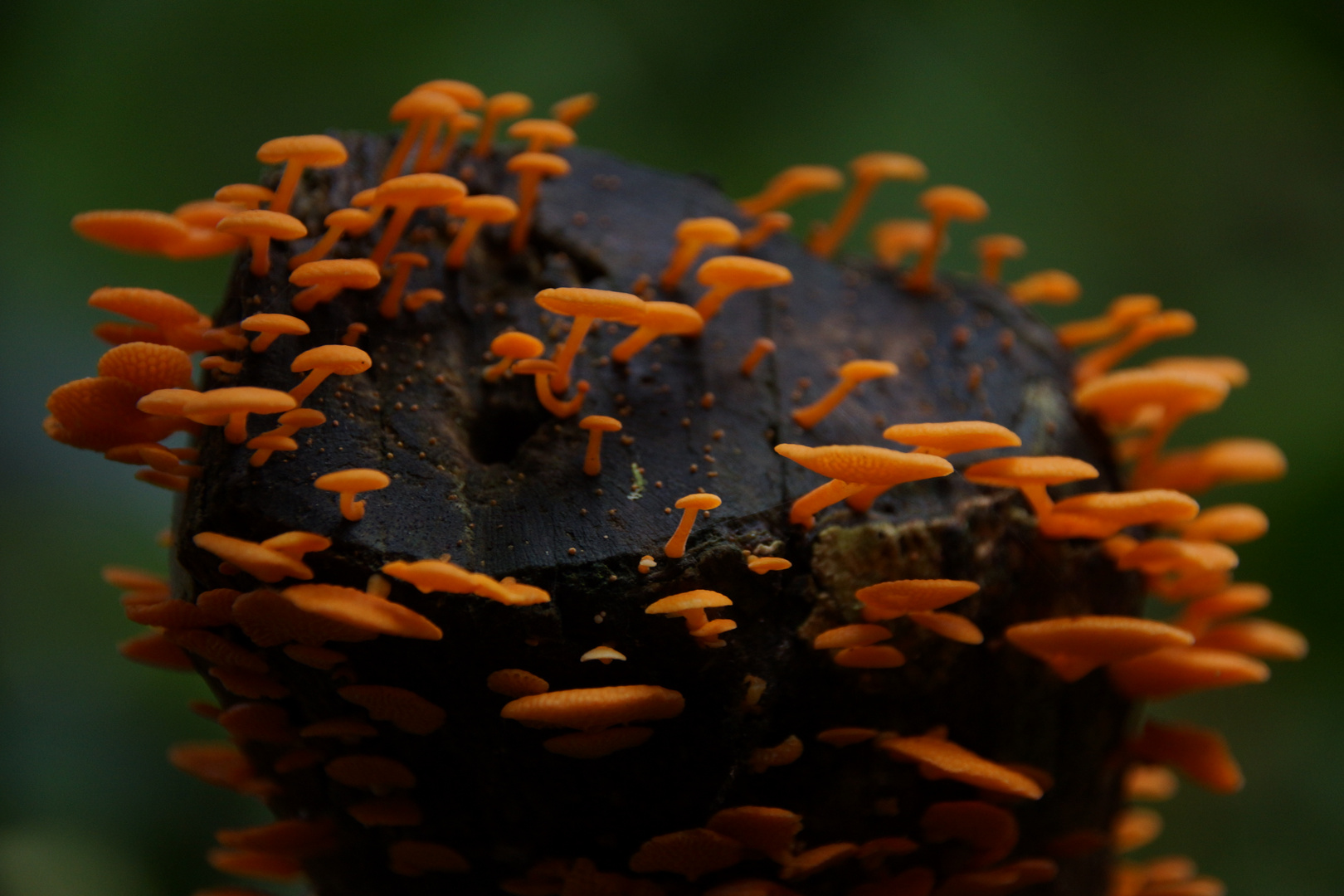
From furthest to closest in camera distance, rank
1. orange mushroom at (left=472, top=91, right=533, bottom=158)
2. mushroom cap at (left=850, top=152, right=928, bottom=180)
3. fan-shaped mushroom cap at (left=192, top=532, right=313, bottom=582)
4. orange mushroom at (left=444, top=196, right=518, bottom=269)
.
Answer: mushroom cap at (left=850, top=152, right=928, bottom=180), orange mushroom at (left=472, top=91, right=533, bottom=158), orange mushroom at (left=444, top=196, right=518, bottom=269), fan-shaped mushroom cap at (left=192, top=532, right=313, bottom=582)

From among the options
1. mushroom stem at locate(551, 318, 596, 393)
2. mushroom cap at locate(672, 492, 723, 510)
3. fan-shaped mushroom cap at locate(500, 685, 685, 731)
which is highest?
mushroom stem at locate(551, 318, 596, 393)

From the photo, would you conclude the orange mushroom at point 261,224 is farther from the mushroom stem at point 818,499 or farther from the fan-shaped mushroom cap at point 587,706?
the mushroom stem at point 818,499

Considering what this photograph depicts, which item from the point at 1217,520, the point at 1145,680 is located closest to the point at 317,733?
the point at 1145,680

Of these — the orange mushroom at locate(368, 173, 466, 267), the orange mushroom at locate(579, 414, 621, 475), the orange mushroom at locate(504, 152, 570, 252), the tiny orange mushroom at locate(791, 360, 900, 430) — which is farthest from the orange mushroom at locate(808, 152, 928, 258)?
the orange mushroom at locate(368, 173, 466, 267)

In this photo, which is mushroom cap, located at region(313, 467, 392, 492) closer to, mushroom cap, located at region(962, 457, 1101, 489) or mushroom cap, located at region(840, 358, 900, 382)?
mushroom cap, located at region(840, 358, 900, 382)

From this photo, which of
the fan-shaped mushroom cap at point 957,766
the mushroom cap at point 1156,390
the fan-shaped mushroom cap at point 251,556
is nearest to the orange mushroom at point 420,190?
the fan-shaped mushroom cap at point 251,556

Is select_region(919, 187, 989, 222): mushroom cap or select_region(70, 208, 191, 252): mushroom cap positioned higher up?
select_region(919, 187, 989, 222): mushroom cap

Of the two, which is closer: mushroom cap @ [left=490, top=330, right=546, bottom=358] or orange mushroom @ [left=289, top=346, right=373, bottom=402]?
orange mushroom @ [left=289, top=346, right=373, bottom=402]
